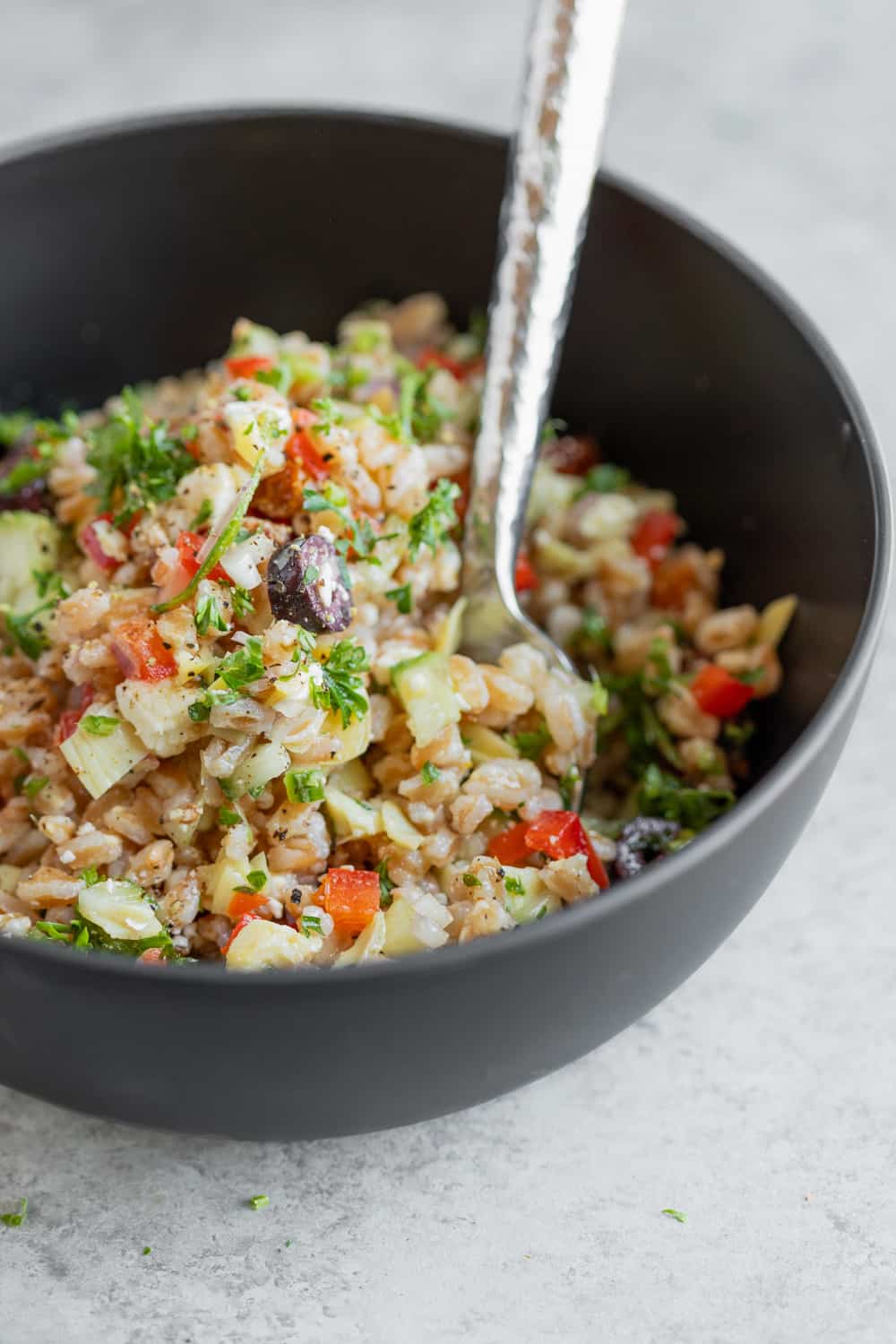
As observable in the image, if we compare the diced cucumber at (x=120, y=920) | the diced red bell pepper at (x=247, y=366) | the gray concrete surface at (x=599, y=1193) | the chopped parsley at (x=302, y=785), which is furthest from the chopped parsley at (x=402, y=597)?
the gray concrete surface at (x=599, y=1193)

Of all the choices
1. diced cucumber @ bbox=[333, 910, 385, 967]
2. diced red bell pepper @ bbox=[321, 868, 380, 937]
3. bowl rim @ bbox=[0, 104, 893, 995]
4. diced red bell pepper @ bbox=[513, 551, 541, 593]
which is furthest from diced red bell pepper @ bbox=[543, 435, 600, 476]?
diced cucumber @ bbox=[333, 910, 385, 967]

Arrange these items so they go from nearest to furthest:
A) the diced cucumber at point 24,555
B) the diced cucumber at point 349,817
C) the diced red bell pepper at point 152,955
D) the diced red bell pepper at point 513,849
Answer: the diced red bell pepper at point 152,955, the diced cucumber at point 349,817, the diced red bell pepper at point 513,849, the diced cucumber at point 24,555

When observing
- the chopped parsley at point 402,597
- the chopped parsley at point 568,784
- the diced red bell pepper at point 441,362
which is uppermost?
the diced red bell pepper at point 441,362

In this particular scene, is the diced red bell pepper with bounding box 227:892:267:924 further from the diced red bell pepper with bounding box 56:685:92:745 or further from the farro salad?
the diced red bell pepper with bounding box 56:685:92:745

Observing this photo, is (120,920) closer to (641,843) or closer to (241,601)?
(241,601)

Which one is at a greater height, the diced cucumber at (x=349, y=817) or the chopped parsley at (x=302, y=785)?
the chopped parsley at (x=302, y=785)

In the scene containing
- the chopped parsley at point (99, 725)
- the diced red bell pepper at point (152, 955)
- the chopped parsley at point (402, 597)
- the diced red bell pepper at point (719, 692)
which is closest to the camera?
the diced red bell pepper at point (152, 955)

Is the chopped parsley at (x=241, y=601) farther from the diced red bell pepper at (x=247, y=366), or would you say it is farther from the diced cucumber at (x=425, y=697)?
→ the diced red bell pepper at (x=247, y=366)
